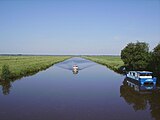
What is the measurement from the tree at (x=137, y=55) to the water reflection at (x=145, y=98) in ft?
29.8

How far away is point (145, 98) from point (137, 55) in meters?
17.6

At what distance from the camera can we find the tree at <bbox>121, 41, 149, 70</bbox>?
40569mm

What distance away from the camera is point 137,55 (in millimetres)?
41625

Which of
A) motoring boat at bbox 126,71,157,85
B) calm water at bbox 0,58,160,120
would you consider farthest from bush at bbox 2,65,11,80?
motoring boat at bbox 126,71,157,85

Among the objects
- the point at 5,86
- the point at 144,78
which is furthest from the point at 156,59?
the point at 5,86

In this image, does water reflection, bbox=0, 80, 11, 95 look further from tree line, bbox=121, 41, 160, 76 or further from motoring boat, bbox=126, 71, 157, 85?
tree line, bbox=121, 41, 160, 76

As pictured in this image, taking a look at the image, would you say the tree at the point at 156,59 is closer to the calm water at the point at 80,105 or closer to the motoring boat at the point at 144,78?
the motoring boat at the point at 144,78

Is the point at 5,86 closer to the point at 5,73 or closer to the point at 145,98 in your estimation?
the point at 5,73

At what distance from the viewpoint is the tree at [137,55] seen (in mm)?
40569

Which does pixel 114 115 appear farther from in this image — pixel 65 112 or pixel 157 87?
pixel 157 87

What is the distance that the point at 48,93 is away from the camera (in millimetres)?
27047

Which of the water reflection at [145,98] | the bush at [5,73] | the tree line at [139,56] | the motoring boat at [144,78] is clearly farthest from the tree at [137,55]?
the bush at [5,73]

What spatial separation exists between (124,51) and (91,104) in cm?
2680

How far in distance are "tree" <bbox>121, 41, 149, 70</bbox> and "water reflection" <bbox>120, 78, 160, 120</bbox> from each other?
9.07 m
